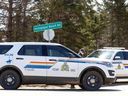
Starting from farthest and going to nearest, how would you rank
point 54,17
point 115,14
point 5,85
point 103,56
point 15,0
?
1. point 115,14
2. point 54,17
3. point 15,0
4. point 103,56
5. point 5,85

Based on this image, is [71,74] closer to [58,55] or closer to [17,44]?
[58,55]

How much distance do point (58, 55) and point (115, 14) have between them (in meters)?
36.6

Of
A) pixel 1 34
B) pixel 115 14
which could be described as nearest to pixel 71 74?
pixel 1 34

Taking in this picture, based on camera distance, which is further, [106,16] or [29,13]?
[106,16]

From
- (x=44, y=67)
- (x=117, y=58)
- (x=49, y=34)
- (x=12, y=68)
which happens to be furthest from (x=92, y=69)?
(x=49, y=34)

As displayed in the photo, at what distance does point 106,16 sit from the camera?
191 feet

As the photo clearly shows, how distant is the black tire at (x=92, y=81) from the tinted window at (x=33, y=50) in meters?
1.90

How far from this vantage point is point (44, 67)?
18953mm

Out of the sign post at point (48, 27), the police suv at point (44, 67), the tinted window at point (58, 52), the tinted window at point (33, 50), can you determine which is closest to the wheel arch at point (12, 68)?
the police suv at point (44, 67)

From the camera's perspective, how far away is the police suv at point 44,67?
1877 centimetres

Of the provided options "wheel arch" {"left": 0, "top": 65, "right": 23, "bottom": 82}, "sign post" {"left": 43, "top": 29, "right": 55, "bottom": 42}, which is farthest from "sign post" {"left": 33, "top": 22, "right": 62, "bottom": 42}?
"wheel arch" {"left": 0, "top": 65, "right": 23, "bottom": 82}

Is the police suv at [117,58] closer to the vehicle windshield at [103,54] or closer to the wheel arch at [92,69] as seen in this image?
the vehicle windshield at [103,54]

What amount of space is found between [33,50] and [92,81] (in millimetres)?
2610

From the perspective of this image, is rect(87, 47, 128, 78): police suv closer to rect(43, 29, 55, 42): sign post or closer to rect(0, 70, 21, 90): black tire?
rect(43, 29, 55, 42): sign post
